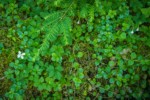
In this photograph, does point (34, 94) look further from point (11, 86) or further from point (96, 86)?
point (96, 86)

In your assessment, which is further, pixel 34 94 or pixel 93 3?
pixel 34 94

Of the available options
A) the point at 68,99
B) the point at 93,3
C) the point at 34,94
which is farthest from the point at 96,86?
the point at 93,3

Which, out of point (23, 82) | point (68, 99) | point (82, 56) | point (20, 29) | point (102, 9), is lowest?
point (68, 99)

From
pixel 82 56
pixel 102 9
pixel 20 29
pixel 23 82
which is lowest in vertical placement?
pixel 23 82

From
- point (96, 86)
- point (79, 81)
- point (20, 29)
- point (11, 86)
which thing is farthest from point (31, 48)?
point (96, 86)

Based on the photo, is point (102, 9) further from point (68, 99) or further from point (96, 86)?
point (68, 99)

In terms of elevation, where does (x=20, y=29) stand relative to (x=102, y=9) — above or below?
below
